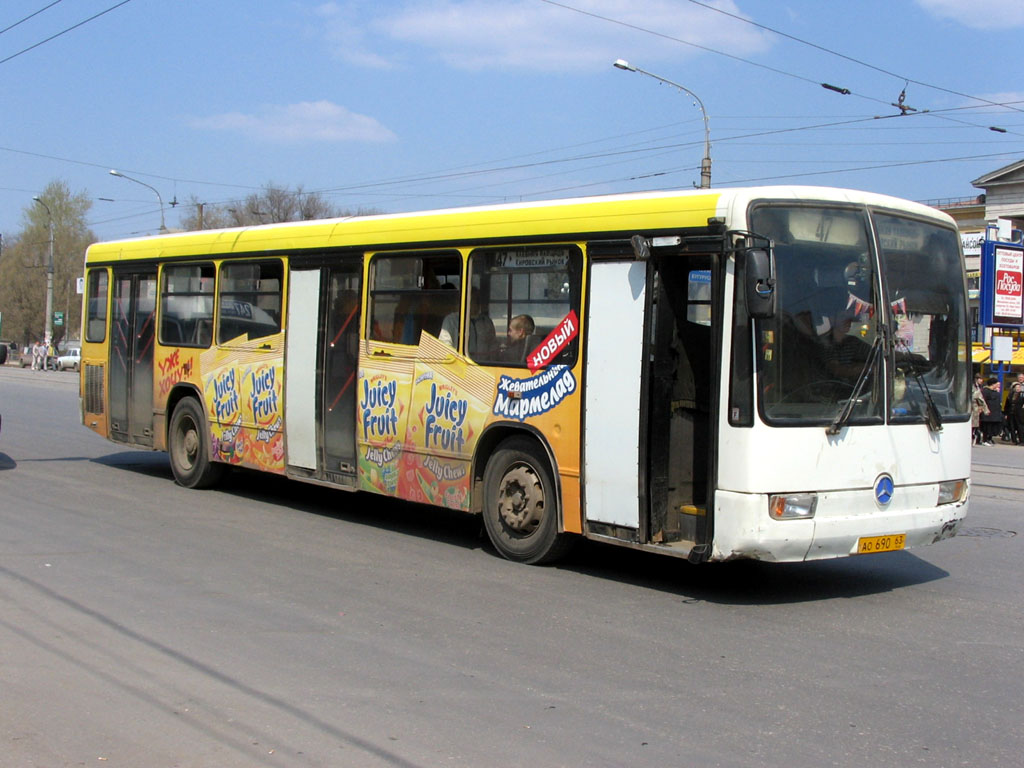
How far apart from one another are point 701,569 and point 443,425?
2.47 m

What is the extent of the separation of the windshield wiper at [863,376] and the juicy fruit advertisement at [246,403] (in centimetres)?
599

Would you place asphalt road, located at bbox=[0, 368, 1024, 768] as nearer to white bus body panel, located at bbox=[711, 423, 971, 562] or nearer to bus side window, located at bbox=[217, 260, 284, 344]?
white bus body panel, located at bbox=[711, 423, 971, 562]

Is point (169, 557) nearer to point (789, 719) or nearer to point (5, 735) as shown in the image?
point (5, 735)

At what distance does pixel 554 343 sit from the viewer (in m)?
8.56

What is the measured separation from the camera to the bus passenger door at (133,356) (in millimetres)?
Result: 13680

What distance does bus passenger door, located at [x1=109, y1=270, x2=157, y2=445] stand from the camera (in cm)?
1368

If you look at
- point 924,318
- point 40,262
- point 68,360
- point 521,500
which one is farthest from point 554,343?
point 40,262

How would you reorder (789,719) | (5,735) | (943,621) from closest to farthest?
1. (5,735)
2. (789,719)
3. (943,621)

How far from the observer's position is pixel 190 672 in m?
5.84

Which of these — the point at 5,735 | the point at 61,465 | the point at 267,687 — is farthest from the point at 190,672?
the point at 61,465

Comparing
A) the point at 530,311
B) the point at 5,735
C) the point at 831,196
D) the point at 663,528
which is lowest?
the point at 5,735

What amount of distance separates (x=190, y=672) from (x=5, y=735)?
1105mm

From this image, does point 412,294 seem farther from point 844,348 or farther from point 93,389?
point 93,389

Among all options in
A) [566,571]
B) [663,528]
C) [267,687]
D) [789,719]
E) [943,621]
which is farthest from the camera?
[566,571]
